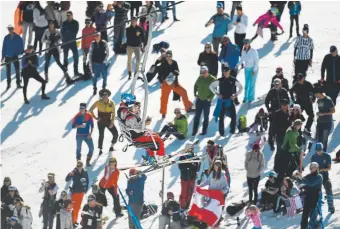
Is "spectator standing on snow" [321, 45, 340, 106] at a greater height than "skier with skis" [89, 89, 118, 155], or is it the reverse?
"spectator standing on snow" [321, 45, 340, 106]

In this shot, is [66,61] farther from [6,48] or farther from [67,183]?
[67,183]

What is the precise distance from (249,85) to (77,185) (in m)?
5.32

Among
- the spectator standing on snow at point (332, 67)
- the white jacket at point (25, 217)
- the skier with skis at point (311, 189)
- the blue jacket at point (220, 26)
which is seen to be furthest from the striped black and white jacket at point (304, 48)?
the white jacket at point (25, 217)

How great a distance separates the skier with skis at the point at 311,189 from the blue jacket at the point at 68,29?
9.32 m

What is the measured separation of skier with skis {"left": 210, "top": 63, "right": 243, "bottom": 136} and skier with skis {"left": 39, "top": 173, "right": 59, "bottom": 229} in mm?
3846

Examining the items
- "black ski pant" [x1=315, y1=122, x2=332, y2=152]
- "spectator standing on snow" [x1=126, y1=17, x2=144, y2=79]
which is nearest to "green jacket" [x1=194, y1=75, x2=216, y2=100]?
"black ski pant" [x1=315, y1=122, x2=332, y2=152]

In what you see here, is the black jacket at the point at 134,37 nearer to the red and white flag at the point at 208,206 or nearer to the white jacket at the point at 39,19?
the white jacket at the point at 39,19

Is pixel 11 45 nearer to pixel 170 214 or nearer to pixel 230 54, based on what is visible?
pixel 230 54

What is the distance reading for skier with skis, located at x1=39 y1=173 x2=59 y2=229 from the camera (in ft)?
81.5

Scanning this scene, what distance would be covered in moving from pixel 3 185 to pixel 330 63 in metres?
6.90

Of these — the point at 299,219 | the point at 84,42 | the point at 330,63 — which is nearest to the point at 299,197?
the point at 299,219

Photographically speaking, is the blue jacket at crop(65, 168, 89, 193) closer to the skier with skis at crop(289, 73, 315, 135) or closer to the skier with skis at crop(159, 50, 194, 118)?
the skier with skis at crop(159, 50, 194, 118)

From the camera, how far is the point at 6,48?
3022 cm

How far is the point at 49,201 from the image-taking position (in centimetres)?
2492
